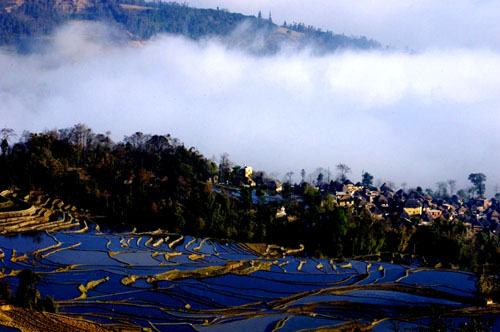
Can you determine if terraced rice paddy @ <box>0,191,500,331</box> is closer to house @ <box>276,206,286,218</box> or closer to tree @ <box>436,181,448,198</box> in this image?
house @ <box>276,206,286,218</box>

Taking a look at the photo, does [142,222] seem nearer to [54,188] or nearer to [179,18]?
[54,188]

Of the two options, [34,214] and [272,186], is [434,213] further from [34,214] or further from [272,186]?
[34,214]

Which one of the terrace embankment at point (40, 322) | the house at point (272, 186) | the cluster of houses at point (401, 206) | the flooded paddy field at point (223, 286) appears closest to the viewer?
the terrace embankment at point (40, 322)

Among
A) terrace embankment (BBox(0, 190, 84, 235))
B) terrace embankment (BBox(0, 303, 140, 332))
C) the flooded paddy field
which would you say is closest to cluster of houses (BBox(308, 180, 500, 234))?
the flooded paddy field

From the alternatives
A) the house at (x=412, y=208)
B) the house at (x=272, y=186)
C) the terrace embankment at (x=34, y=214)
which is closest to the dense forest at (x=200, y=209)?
the terrace embankment at (x=34, y=214)

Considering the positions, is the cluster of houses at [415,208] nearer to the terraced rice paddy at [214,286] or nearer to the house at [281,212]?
the house at [281,212]

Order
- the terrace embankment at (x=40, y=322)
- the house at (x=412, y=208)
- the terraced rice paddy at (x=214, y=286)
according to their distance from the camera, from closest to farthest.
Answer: the terrace embankment at (x=40, y=322)
the terraced rice paddy at (x=214, y=286)
the house at (x=412, y=208)

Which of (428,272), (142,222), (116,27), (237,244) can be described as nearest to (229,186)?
(142,222)

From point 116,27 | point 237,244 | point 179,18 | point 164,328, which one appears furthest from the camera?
Result: point 179,18
